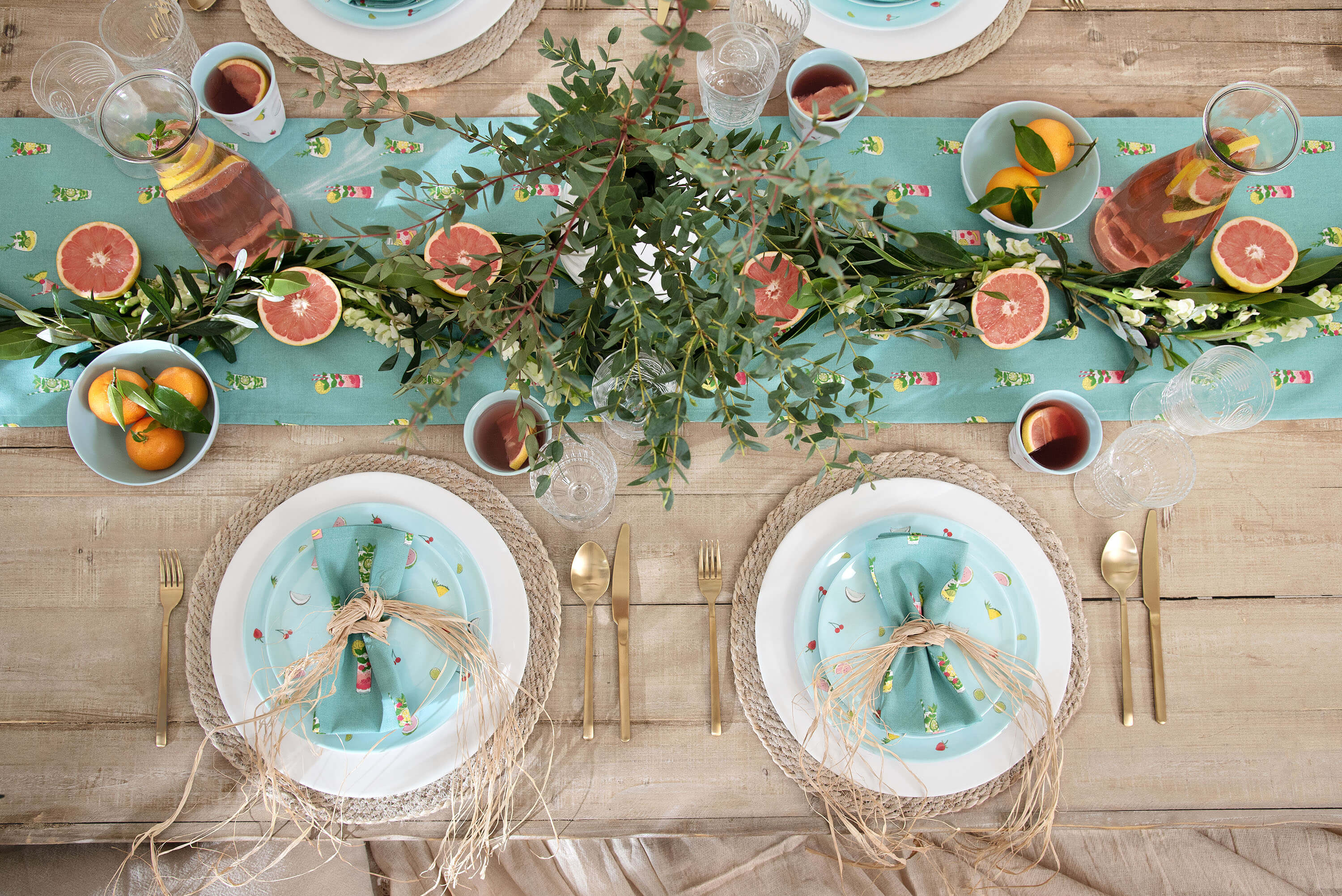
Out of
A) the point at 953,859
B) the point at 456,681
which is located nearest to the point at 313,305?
the point at 456,681

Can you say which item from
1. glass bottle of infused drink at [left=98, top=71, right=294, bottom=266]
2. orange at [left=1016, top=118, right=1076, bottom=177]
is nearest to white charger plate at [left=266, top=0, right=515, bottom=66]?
glass bottle of infused drink at [left=98, top=71, right=294, bottom=266]

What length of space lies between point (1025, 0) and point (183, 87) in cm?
122

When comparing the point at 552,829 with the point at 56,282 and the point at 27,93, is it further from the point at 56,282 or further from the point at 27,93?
the point at 27,93

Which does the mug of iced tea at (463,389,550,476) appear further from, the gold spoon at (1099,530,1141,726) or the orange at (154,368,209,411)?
the gold spoon at (1099,530,1141,726)

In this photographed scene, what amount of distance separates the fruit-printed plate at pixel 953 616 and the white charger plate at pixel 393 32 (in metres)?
0.95

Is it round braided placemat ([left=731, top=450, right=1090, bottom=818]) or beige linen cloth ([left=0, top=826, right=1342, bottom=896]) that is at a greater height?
round braided placemat ([left=731, top=450, right=1090, bottom=818])

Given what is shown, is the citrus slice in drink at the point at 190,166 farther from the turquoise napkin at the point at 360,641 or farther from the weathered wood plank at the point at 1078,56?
the turquoise napkin at the point at 360,641

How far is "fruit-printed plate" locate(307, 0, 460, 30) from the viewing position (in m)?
1.13

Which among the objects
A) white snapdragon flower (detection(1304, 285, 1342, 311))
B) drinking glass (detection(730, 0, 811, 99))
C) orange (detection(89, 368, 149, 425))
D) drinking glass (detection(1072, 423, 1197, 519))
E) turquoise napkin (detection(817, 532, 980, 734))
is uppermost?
drinking glass (detection(730, 0, 811, 99))

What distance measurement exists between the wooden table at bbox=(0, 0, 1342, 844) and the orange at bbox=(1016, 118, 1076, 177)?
0.39 m

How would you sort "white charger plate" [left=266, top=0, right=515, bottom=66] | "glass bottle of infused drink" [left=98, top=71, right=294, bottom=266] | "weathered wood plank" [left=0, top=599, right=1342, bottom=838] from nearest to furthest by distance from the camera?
"glass bottle of infused drink" [left=98, top=71, right=294, bottom=266], "weathered wood plank" [left=0, top=599, right=1342, bottom=838], "white charger plate" [left=266, top=0, right=515, bottom=66]

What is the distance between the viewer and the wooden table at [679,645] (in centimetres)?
104

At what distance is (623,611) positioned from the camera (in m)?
1.07

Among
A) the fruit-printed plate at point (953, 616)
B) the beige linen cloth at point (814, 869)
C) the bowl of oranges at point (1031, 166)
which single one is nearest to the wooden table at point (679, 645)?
the fruit-printed plate at point (953, 616)
